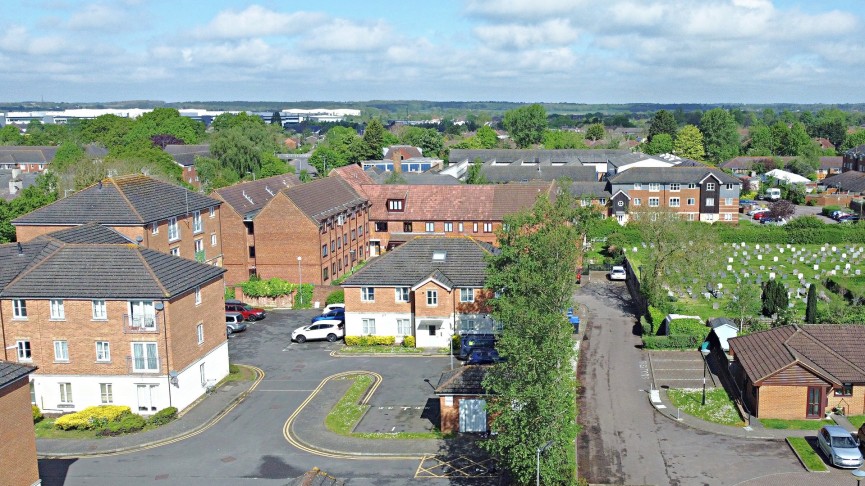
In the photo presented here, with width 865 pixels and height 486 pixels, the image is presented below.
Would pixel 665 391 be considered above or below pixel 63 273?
below

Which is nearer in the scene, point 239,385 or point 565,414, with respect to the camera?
point 565,414

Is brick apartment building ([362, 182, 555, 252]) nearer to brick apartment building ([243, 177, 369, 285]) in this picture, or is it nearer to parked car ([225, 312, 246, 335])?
brick apartment building ([243, 177, 369, 285])

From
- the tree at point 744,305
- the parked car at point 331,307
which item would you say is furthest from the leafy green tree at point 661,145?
the parked car at point 331,307

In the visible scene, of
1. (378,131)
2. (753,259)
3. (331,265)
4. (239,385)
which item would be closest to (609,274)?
(753,259)

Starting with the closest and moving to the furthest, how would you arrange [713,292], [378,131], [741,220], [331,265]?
[713,292], [331,265], [741,220], [378,131]

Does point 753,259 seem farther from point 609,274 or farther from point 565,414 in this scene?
point 565,414

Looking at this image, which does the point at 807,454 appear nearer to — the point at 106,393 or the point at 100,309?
the point at 106,393

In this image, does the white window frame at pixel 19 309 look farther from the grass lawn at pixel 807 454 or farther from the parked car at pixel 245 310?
the grass lawn at pixel 807 454

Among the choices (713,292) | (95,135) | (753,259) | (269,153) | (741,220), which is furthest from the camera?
(95,135)
